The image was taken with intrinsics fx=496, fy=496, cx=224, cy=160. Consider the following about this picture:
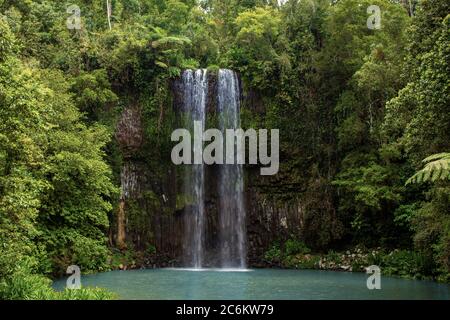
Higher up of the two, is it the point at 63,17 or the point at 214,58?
the point at 63,17

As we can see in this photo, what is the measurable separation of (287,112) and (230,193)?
16.4 ft

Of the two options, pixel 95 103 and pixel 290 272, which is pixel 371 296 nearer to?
pixel 290 272

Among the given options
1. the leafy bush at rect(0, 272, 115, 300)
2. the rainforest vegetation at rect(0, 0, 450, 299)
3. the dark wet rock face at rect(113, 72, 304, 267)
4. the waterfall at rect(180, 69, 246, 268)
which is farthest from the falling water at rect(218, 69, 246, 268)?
the leafy bush at rect(0, 272, 115, 300)

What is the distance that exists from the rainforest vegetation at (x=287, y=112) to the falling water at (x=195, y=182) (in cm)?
104

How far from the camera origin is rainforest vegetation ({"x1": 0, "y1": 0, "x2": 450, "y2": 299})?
50.1ft

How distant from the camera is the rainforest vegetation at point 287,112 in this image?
15273 mm

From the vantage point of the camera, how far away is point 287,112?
80.5 feet

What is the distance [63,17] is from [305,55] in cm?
1240

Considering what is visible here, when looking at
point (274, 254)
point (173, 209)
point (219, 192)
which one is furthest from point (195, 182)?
point (274, 254)

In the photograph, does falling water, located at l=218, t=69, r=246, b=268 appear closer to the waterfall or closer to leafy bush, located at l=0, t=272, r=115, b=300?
the waterfall

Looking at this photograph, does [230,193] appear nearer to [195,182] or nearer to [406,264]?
[195,182]

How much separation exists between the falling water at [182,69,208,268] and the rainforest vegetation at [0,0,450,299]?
1.04 m

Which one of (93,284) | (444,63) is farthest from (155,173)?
(444,63)

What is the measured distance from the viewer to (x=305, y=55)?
24.6 metres
